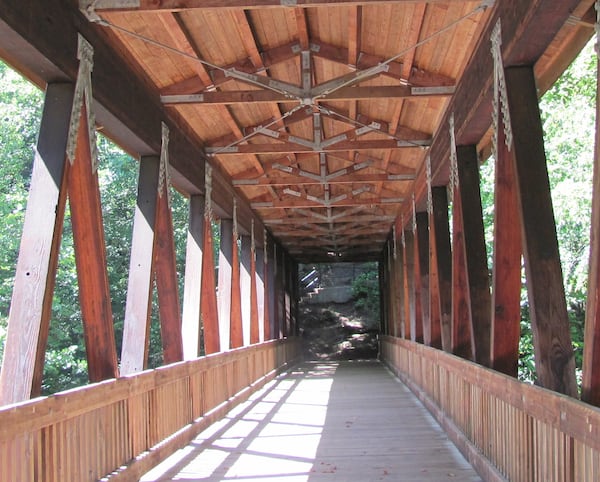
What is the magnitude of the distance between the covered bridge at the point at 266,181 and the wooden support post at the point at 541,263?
1cm

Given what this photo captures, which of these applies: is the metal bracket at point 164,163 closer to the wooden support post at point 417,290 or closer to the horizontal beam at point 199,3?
the horizontal beam at point 199,3

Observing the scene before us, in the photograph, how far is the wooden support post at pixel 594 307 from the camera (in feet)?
9.02

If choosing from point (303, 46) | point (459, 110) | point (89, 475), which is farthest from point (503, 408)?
point (303, 46)

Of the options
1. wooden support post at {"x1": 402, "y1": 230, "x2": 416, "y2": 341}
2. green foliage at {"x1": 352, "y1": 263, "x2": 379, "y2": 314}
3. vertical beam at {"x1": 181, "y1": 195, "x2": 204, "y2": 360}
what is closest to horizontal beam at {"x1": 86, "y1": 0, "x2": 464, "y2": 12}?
vertical beam at {"x1": 181, "y1": 195, "x2": 204, "y2": 360}

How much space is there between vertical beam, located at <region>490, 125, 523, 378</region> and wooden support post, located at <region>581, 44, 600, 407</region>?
151cm

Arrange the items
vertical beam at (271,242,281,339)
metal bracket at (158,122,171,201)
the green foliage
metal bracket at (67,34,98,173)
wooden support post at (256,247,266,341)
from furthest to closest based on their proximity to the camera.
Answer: the green foliage
vertical beam at (271,242,281,339)
wooden support post at (256,247,266,341)
metal bracket at (158,122,171,201)
metal bracket at (67,34,98,173)

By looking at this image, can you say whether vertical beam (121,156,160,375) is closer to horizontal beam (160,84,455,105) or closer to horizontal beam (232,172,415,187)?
horizontal beam (160,84,455,105)

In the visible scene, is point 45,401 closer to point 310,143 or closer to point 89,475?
point 89,475

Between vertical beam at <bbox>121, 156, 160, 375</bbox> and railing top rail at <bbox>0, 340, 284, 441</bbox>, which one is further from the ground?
vertical beam at <bbox>121, 156, 160, 375</bbox>

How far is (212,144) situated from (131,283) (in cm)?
293

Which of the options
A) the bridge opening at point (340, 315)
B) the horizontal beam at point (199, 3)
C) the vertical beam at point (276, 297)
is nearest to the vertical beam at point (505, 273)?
the horizontal beam at point (199, 3)

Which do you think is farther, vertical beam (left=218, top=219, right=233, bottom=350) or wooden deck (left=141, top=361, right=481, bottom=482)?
vertical beam (left=218, top=219, right=233, bottom=350)

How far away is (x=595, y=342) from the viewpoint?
9.07 feet

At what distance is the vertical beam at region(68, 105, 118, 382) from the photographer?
4273mm
